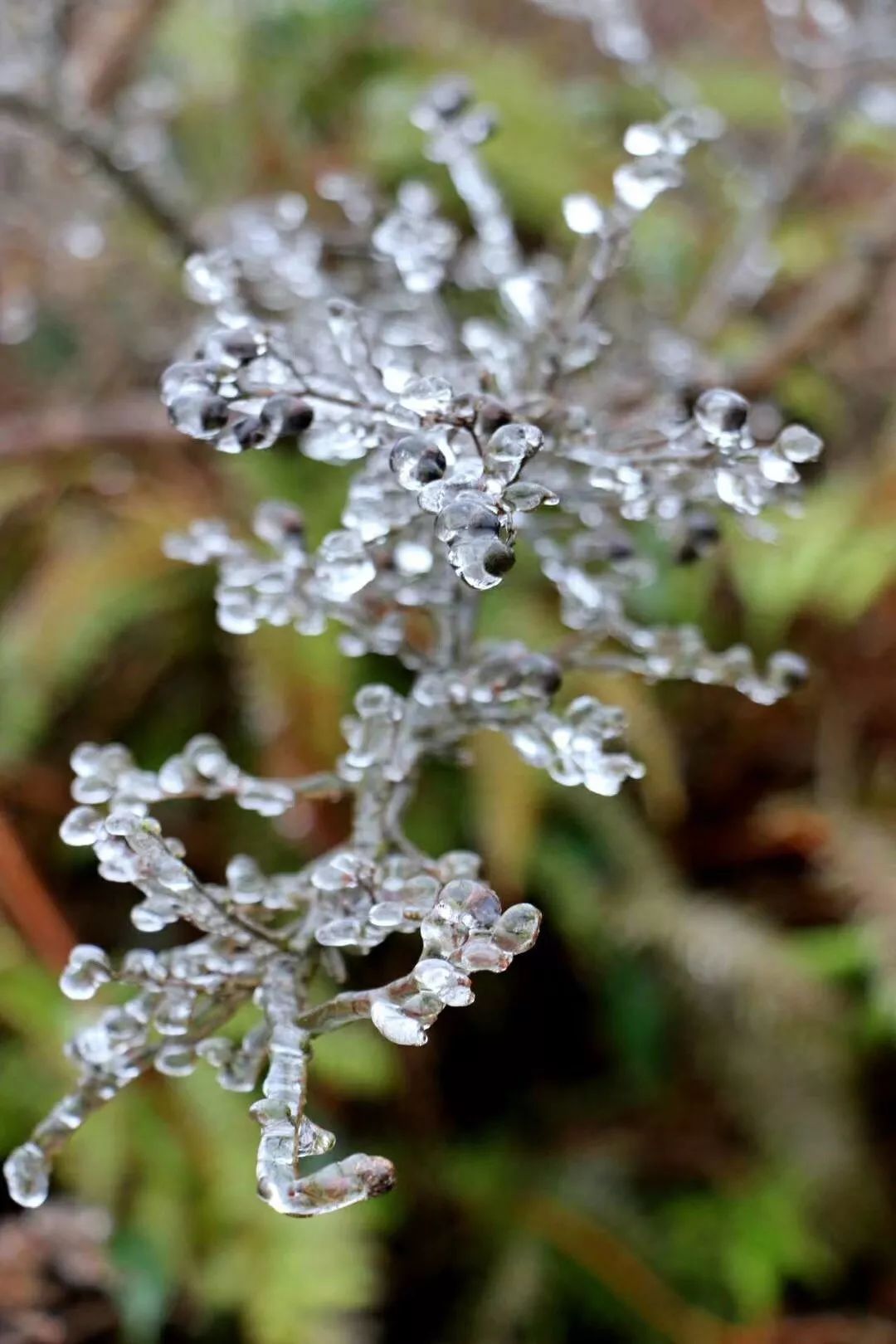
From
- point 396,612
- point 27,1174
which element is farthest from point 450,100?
point 27,1174

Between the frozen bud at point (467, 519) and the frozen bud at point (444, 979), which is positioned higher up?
the frozen bud at point (467, 519)

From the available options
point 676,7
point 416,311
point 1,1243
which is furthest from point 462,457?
point 676,7

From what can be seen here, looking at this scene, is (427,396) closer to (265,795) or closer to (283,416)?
(283,416)

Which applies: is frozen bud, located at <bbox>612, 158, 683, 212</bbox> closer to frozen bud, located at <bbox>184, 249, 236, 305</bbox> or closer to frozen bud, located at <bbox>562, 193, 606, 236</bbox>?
frozen bud, located at <bbox>562, 193, 606, 236</bbox>

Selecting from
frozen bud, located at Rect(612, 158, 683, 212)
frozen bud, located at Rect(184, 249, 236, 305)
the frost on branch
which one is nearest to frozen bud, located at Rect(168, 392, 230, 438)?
the frost on branch

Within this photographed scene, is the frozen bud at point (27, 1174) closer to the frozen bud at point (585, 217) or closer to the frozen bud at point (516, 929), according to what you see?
the frozen bud at point (516, 929)

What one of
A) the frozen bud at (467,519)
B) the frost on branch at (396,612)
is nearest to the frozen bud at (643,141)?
the frost on branch at (396,612)
